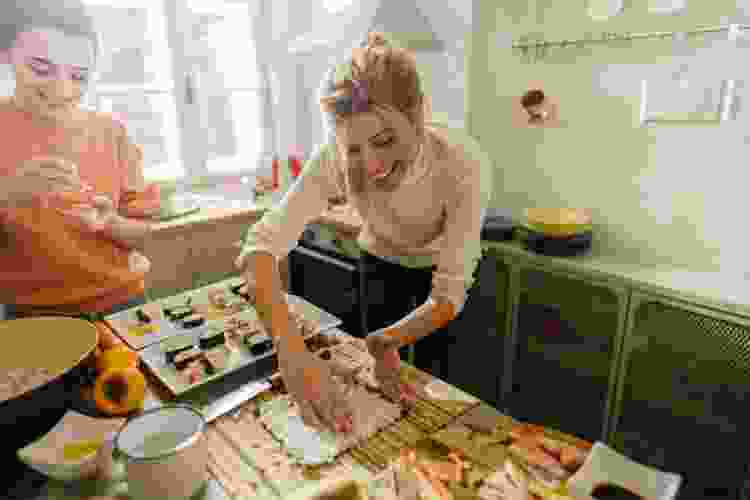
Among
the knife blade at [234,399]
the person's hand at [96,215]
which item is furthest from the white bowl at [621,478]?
the person's hand at [96,215]

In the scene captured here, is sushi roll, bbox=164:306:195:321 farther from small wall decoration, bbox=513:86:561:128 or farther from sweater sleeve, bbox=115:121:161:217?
small wall decoration, bbox=513:86:561:128

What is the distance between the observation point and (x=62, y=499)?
626 millimetres

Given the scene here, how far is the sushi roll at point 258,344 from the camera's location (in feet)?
3.14

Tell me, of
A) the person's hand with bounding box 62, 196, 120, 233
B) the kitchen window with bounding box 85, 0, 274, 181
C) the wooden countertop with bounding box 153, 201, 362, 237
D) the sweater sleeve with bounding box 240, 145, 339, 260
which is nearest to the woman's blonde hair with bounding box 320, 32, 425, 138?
the sweater sleeve with bounding box 240, 145, 339, 260

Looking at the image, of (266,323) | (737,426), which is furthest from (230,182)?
(737,426)

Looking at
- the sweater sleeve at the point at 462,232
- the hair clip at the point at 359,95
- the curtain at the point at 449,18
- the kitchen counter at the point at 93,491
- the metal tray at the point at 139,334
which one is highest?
the curtain at the point at 449,18

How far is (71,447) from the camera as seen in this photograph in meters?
0.66

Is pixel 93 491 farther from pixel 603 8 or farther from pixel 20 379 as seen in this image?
pixel 603 8

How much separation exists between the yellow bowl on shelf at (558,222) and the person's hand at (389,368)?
3.61 ft

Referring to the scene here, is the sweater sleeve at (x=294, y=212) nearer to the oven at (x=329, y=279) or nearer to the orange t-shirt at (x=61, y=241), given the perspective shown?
the orange t-shirt at (x=61, y=241)

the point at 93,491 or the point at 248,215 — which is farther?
the point at 248,215

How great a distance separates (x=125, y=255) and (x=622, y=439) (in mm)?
1809

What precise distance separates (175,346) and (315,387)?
0.35 meters

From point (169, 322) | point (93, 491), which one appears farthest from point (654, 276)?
point (93, 491)
